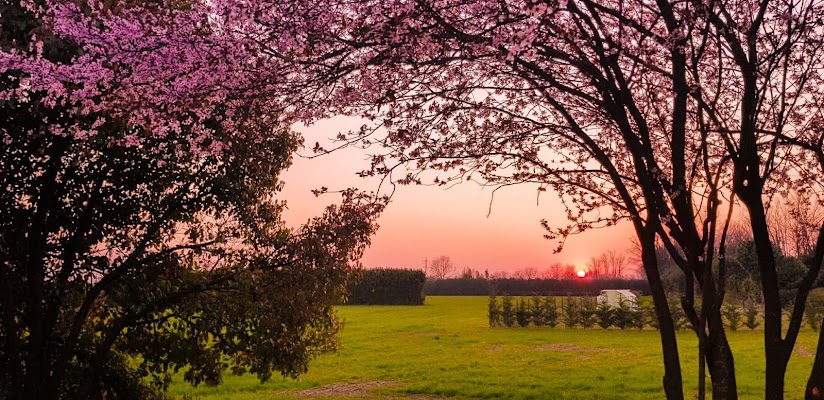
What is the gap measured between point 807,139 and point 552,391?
24.3ft

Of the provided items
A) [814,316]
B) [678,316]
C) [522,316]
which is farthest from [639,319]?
[814,316]

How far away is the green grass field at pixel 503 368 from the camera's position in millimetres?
13055

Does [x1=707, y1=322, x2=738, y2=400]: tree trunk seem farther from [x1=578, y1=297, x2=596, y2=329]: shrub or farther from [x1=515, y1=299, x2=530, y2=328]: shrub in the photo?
[x1=515, y1=299, x2=530, y2=328]: shrub

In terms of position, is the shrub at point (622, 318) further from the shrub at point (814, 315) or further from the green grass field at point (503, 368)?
the shrub at point (814, 315)

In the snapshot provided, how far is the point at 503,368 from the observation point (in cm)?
1596

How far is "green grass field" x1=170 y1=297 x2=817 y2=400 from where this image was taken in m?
13.1

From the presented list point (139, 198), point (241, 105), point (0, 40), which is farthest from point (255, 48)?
point (139, 198)

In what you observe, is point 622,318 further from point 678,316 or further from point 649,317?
point 678,316

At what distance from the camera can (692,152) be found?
6.90 meters

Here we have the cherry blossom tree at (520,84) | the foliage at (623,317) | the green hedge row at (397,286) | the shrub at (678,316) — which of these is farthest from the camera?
the green hedge row at (397,286)

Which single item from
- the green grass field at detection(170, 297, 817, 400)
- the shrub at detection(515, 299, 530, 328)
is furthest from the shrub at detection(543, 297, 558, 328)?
the green grass field at detection(170, 297, 817, 400)

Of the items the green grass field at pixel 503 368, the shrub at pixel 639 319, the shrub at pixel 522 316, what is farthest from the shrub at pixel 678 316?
the shrub at pixel 522 316

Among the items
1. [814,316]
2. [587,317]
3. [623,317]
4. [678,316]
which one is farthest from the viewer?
[587,317]

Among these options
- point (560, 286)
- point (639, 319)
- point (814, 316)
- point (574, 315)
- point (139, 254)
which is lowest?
point (639, 319)
